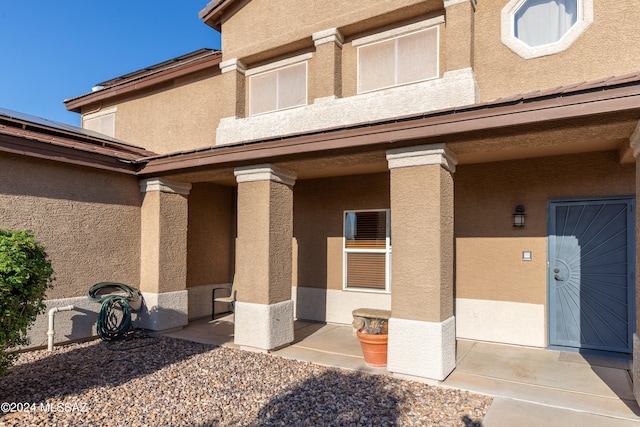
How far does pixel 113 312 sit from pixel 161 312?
3.04 feet

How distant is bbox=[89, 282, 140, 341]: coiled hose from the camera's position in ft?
25.5

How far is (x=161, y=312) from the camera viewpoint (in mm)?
8602

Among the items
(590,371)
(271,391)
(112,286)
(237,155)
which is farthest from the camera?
(112,286)

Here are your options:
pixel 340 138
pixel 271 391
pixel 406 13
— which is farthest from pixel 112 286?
pixel 406 13

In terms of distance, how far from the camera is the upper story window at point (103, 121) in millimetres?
13023

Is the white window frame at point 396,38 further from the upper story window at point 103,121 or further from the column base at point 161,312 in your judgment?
the upper story window at point 103,121

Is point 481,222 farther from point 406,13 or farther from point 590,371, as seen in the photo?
point 406,13

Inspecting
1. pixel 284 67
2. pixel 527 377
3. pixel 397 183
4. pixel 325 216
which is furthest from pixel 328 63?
pixel 527 377

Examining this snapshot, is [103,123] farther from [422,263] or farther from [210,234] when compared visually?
[422,263]

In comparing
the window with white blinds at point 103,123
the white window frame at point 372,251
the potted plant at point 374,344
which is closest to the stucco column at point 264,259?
the potted plant at point 374,344

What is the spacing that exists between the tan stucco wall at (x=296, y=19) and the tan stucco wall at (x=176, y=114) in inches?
46.7

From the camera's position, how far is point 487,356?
6.80 meters

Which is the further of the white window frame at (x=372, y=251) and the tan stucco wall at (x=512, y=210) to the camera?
the white window frame at (x=372, y=251)

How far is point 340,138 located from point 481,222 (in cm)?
355
